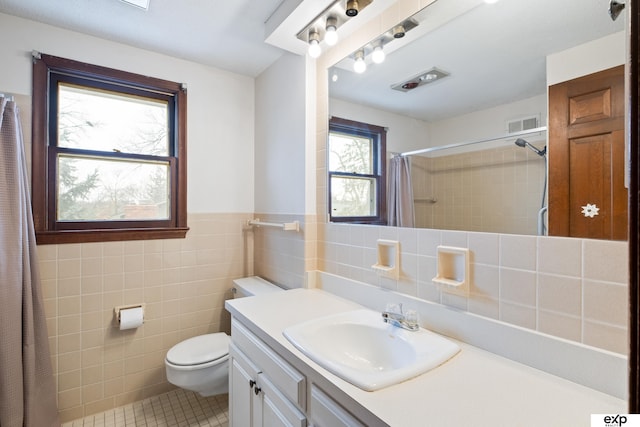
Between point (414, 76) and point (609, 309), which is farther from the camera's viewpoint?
point (414, 76)

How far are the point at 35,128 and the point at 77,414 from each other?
1.70m

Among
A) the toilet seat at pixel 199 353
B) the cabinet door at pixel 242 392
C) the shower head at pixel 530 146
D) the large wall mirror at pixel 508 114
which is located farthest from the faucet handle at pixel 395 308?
the toilet seat at pixel 199 353

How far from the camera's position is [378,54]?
145cm

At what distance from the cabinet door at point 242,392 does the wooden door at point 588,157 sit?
4.18 feet

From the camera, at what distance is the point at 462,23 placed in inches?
45.6

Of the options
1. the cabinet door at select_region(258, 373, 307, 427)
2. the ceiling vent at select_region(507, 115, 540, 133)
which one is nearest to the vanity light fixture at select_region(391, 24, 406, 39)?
the ceiling vent at select_region(507, 115, 540, 133)

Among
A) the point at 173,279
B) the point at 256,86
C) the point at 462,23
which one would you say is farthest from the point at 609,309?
the point at 256,86

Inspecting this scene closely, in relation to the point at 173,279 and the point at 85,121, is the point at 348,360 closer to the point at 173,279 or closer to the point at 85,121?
the point at 173,279

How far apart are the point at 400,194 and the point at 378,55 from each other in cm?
69

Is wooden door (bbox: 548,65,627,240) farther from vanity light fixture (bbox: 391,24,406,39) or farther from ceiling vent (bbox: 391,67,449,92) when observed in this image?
vanity light fixture (bbox: 391,24,406,39)

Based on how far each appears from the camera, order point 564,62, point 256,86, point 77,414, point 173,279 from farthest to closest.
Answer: point 256,86 → point 173,279 → point 77,414 → point 564,62

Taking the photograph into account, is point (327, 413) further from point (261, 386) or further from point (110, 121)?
point (110, 121)

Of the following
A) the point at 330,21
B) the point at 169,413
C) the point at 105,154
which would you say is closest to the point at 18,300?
the point at 105,154

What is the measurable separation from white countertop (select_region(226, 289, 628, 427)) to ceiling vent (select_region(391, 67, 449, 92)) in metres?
1.09
